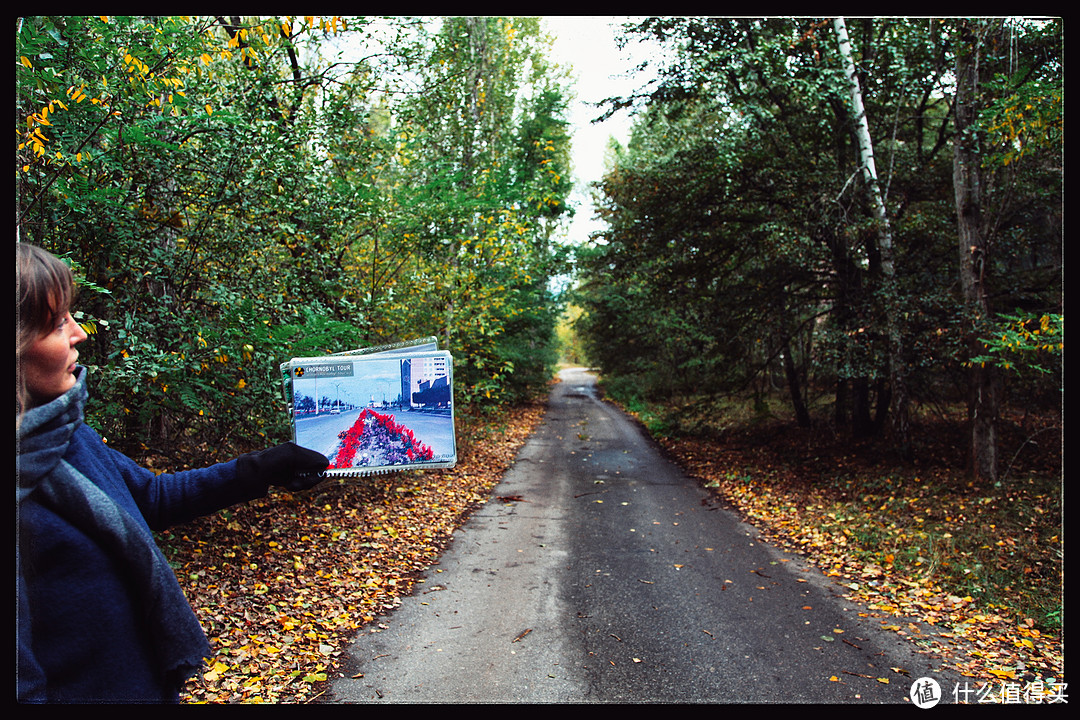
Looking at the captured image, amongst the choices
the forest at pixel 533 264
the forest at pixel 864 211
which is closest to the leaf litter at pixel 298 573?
the forest at pixel 533 264

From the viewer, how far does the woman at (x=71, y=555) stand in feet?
4.21

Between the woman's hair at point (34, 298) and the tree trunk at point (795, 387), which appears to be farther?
the tree trunk at point (795, 387)

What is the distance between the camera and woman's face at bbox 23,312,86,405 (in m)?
1.32

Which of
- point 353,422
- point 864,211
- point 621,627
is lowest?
point 621,627

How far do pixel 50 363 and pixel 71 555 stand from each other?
0.44m

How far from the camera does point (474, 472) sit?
1129 cm

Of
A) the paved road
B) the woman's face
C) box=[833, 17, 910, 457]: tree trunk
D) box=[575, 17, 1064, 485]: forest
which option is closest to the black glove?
the woman's face

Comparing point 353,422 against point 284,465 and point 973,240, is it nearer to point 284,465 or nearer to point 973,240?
point 284,465

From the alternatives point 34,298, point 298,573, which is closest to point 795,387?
point 298,573

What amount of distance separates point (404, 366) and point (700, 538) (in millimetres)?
6166

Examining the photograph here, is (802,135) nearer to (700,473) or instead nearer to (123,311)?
(700,473)

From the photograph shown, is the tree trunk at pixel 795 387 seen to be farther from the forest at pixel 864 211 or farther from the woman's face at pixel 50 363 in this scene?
the woman's face at pixel 50 363

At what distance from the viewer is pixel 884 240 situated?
9688 millimetres

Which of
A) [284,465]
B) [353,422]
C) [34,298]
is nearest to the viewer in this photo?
[34,298]
